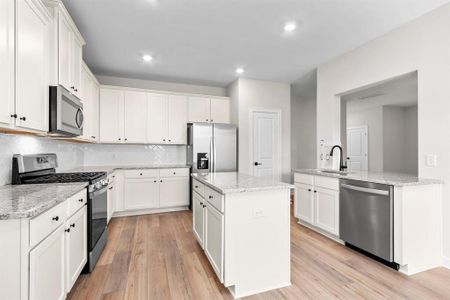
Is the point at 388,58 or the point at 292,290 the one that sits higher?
the point at 388,58

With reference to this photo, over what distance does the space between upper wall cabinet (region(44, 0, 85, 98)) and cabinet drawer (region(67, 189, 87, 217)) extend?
3.50 ft

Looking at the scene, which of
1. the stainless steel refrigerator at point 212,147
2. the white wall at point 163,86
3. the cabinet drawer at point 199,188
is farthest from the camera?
the white wall at point 163,86

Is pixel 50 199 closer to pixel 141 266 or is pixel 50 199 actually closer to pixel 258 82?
pixel 141 266

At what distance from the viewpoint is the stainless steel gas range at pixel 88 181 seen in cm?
200

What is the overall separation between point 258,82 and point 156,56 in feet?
7.31

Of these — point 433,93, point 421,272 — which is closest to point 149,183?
point 421,272

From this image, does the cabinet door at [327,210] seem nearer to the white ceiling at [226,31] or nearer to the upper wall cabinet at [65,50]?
the white ceiling at [226,31]

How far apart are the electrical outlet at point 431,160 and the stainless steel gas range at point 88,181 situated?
11.6ft

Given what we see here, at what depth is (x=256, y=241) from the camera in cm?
186

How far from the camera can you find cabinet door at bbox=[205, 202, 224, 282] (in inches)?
71.9

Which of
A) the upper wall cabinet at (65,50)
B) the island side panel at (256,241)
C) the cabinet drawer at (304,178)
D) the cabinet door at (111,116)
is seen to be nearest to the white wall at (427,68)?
the cabinet drawer at (304,178)

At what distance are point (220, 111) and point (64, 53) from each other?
10.1 feet

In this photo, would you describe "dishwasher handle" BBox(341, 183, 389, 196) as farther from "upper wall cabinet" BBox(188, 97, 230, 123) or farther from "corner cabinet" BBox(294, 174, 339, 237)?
"upper wall cabinet" BBox(188, 97, 230, 123)

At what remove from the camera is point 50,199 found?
1372 mm
